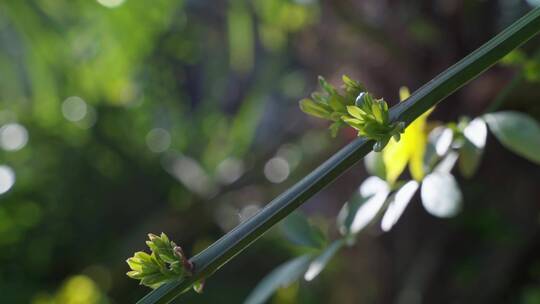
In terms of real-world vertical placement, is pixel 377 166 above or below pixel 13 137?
below

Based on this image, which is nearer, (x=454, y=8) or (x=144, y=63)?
(x=454, y=8)

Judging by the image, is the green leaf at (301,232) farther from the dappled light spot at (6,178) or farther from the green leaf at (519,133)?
the dappled light spot at (6,178)

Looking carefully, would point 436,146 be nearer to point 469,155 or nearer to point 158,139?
point 469,155

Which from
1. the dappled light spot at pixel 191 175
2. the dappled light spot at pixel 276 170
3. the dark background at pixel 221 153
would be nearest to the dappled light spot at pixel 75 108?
the dark background at pixel 221 153

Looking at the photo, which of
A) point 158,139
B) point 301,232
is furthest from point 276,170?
point 301,232

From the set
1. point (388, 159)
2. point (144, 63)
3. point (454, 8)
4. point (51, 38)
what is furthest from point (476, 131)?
point (144, 63)

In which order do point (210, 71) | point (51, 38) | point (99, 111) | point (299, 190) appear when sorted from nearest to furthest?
point (299, 190) → point (51, 38) → point (99, 111) → point (210, 71)

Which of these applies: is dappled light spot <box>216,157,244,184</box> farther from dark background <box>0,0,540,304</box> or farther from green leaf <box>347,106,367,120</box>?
green leaf <box>347,106,367,120</box>

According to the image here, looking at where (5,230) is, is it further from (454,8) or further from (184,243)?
(454,8)
